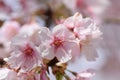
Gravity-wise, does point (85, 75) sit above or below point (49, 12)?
below

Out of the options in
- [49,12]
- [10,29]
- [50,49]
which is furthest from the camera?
[49,12]

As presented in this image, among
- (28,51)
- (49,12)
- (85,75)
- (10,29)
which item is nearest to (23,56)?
(28,51)

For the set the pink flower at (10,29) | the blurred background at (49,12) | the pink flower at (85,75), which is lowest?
the pink flower at (85,75)

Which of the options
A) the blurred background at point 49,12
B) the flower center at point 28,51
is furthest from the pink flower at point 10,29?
the flower center at point 28,51

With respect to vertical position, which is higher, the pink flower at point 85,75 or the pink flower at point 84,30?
the pink flower at point 84,30

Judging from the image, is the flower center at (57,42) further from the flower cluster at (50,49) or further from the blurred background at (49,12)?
the blurred background at (49,12)

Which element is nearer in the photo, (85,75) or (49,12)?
(85,75)

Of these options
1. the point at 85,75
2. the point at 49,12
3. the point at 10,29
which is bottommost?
the point at 85,75

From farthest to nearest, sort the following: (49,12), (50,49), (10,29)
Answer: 1. (49,12)
2. (10,29)
3. (50,49)

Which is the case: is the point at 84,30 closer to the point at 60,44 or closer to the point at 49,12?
the point at 60,44
